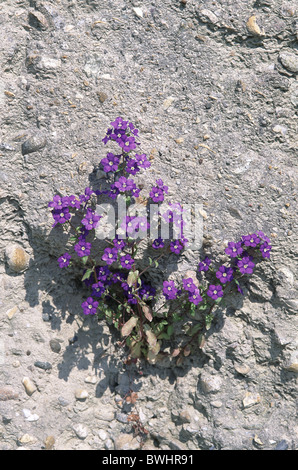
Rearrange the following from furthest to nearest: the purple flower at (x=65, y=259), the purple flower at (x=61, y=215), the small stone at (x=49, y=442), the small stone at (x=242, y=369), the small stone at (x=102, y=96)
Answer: the small stone at (x=102, y=96)
the small stone at (x=242, y=369)
the small stone at (x=49, y=442)
the purple flower at (x=65, y=259)
the purple flower at (x=61, y=215)

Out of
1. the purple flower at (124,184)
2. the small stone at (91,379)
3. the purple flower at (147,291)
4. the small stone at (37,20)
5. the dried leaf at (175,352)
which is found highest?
the small stone at (37,20)

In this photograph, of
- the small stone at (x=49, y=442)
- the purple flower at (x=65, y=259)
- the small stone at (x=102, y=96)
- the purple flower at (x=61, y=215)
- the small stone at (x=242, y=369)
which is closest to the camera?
the purple flower at (x=61, y=215)

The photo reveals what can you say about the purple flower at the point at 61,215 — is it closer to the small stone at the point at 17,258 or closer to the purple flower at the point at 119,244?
the purple flower at the point at 119,244

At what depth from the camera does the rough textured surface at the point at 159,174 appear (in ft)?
15.3

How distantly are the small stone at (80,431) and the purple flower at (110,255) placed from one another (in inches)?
66.3

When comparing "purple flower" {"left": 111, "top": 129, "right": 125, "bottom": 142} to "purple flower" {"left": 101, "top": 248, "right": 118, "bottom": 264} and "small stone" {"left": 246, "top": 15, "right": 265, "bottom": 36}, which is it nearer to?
"purple flower" {"left": 101, "top": 248, "right": 118, "bottom": 264}

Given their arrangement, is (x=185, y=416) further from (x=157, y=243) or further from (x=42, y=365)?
(x=157, y=243)

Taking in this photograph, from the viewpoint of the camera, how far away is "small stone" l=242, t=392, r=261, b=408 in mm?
4625

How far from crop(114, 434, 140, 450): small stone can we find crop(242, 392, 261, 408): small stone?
1141mm

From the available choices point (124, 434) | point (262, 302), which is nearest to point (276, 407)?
point (262, 302)

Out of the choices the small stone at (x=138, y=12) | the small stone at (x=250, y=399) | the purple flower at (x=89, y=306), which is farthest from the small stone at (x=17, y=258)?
the small stone at (x=138, y=12)

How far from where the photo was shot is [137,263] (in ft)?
15.7

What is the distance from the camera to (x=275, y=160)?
15.6 feet

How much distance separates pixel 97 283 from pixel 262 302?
64.7 inches
